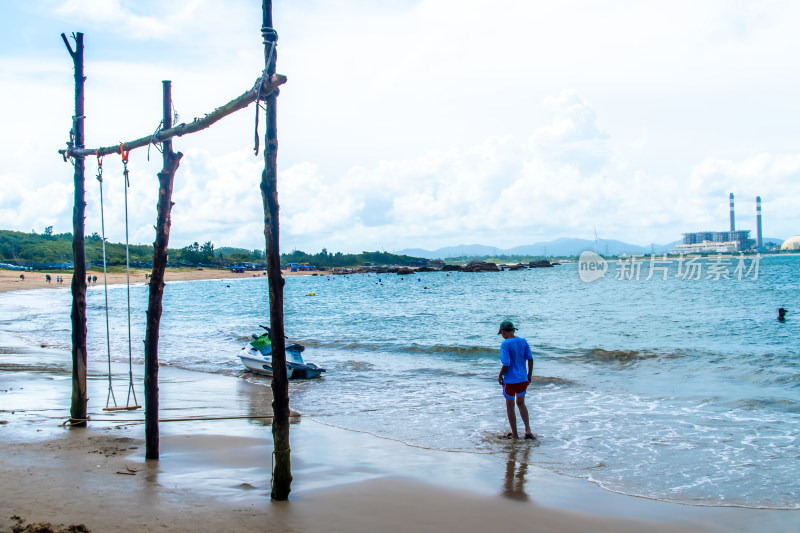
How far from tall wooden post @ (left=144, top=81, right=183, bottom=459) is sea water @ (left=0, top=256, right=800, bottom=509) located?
4.43 meters

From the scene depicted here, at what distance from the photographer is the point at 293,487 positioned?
24.3 feet

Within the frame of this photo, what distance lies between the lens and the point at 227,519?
5977mm

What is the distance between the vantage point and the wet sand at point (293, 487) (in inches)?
240

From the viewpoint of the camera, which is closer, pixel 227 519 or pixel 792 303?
pixel 227 519

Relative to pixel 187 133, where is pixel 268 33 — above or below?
above

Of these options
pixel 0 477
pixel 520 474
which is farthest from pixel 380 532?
pixel 0 477

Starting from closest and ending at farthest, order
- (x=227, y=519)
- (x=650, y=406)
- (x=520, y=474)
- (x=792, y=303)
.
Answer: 1. (x=227, y=519)
2. (x=520, y=474)
3. (x=650, y=406)
4. (x=792, y=303)

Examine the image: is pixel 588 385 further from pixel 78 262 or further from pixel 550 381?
pixel 78 262

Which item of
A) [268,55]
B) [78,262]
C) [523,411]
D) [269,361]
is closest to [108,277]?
[269,361]

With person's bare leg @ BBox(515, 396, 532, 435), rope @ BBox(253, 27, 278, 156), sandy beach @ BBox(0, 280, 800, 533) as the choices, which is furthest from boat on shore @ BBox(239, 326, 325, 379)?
rope @ BBox(253, 27, 278, 156)

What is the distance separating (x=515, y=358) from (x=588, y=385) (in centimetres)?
751

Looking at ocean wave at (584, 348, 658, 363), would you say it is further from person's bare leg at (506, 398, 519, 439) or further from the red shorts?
the red shorts

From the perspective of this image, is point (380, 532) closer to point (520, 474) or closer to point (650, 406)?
point (520, 474)

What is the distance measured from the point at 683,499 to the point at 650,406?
615cm
